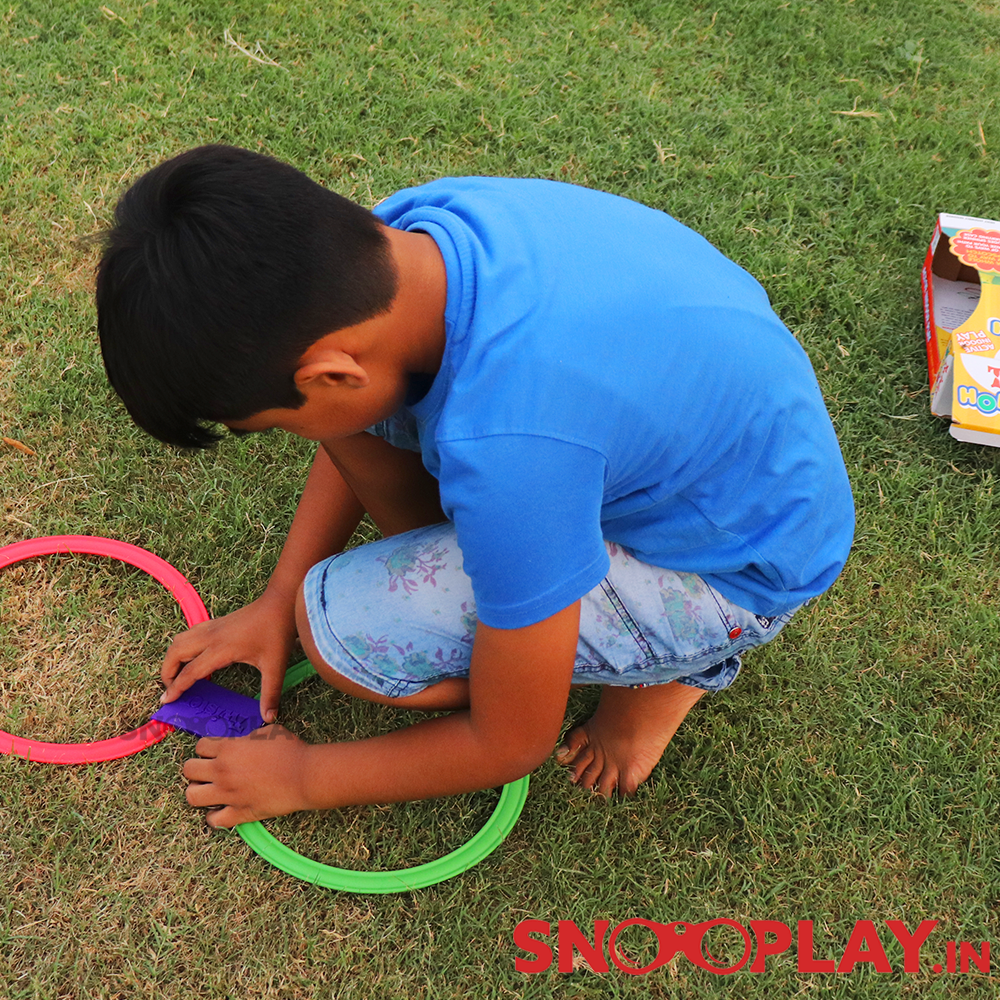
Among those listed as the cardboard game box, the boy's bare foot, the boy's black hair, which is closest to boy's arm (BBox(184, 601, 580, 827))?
the boy's bare foot

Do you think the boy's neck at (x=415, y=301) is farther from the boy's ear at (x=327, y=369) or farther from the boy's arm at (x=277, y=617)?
the boy's arm at (x=277, y=617)

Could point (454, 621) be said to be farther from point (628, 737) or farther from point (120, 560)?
point (120, 560)

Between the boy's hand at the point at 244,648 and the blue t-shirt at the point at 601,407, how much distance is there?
23.5 inches

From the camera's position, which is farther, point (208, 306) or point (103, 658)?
point (103, 658)

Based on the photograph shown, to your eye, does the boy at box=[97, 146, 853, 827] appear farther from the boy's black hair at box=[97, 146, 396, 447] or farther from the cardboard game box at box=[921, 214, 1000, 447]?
the cardboard game box at box=[921, 214, 1000, 447]

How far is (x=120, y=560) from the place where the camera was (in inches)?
78.4

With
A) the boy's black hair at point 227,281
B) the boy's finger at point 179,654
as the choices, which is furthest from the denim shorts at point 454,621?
the boy's black hair at point 227,281

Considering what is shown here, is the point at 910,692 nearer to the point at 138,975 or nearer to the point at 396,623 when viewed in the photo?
the point at 396,623

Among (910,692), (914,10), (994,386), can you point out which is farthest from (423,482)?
(914,10)

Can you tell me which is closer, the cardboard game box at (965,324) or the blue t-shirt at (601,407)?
the blue t-shirt at (601,407)

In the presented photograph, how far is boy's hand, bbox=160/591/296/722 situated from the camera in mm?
1793

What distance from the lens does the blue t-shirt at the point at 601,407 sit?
1.14 meters

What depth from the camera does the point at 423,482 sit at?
1.78 metres

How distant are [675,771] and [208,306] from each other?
123cm
